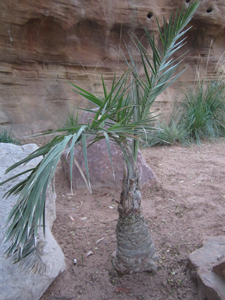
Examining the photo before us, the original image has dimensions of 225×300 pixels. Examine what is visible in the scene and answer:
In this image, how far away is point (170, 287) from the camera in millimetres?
1461

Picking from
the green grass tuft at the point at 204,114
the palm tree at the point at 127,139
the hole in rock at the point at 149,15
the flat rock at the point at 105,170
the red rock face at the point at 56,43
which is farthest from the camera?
the hole in rock at the point at 149,15

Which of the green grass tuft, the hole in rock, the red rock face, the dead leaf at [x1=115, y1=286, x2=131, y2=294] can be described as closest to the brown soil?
the dead leaf at [x1=115, y1=286, x2=131, y2=294]

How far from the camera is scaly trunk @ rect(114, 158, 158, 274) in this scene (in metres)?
1.38

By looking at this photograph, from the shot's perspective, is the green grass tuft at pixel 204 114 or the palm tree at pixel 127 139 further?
the green grass tuft at pixel 204 114

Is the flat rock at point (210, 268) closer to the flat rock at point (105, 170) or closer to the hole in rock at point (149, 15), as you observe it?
the flat rock at point (105, 170)

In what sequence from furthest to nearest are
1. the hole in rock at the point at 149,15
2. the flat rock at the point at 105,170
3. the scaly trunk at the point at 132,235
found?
the hole in rock at the point at 149,15
the flat rock at the point at 105,170
the scaly trunk at the point at 132,235

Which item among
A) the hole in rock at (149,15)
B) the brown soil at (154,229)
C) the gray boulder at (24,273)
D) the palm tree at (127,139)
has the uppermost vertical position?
the hole in rock at (149,15)

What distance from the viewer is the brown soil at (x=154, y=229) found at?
1475mm

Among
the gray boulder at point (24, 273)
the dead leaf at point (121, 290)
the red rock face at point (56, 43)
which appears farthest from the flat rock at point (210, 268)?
the red rock face at point (56, 43)

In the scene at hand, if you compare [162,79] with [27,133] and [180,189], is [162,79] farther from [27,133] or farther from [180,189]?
[27,133]

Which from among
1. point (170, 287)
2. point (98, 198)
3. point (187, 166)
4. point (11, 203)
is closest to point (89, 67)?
point (187, 166)

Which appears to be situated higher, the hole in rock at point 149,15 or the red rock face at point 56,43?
the hole in rock at point 149,15

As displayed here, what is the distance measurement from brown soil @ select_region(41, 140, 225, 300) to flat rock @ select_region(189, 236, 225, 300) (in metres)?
0.10

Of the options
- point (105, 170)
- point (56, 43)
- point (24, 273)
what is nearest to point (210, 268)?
point (24, 273)
